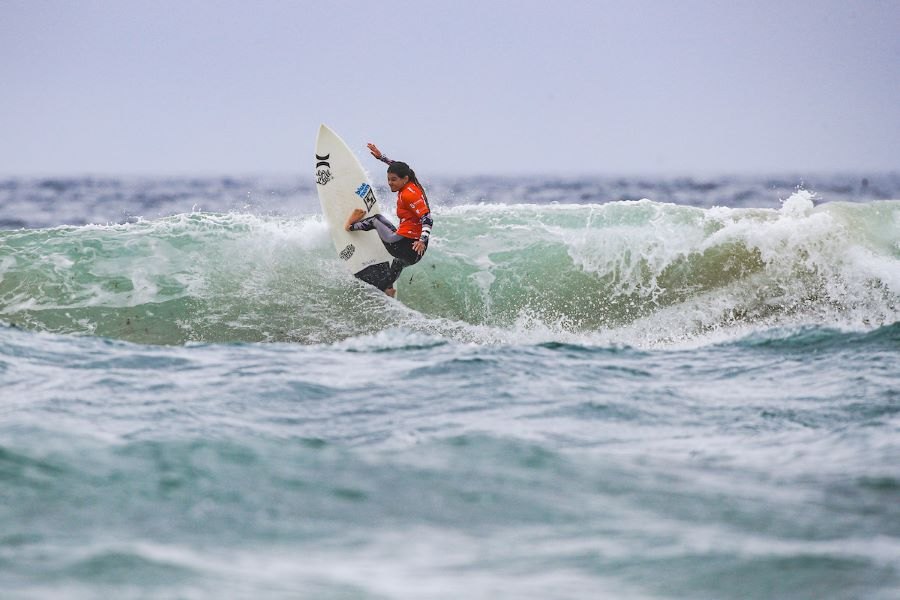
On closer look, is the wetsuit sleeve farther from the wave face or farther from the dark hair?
the wave face

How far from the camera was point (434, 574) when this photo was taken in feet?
12.7

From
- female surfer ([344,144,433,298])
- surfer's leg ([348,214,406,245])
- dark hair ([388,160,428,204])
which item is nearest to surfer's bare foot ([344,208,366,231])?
surfer's leg ([348,214,406,245])

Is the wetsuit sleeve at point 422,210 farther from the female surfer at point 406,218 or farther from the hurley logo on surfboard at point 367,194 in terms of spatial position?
the hurley logo on surfboard at point 367,194

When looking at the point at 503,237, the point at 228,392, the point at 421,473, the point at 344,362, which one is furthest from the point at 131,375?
the point at 503,237

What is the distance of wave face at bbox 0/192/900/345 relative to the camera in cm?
1102

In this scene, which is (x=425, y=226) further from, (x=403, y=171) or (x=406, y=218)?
(x=403, y=171)

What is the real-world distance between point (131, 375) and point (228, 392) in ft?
3.45

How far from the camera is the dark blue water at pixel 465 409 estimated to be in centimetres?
403

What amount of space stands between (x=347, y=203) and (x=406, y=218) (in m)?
1.12

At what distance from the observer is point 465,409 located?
257 inches

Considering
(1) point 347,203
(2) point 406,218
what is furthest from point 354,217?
(2) point 406,218

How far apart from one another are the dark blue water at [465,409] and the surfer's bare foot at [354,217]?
2.27 ft

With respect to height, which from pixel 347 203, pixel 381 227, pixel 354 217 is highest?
pixel 347 203

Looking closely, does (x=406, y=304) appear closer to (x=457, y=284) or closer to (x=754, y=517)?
(x=457, y=284)
